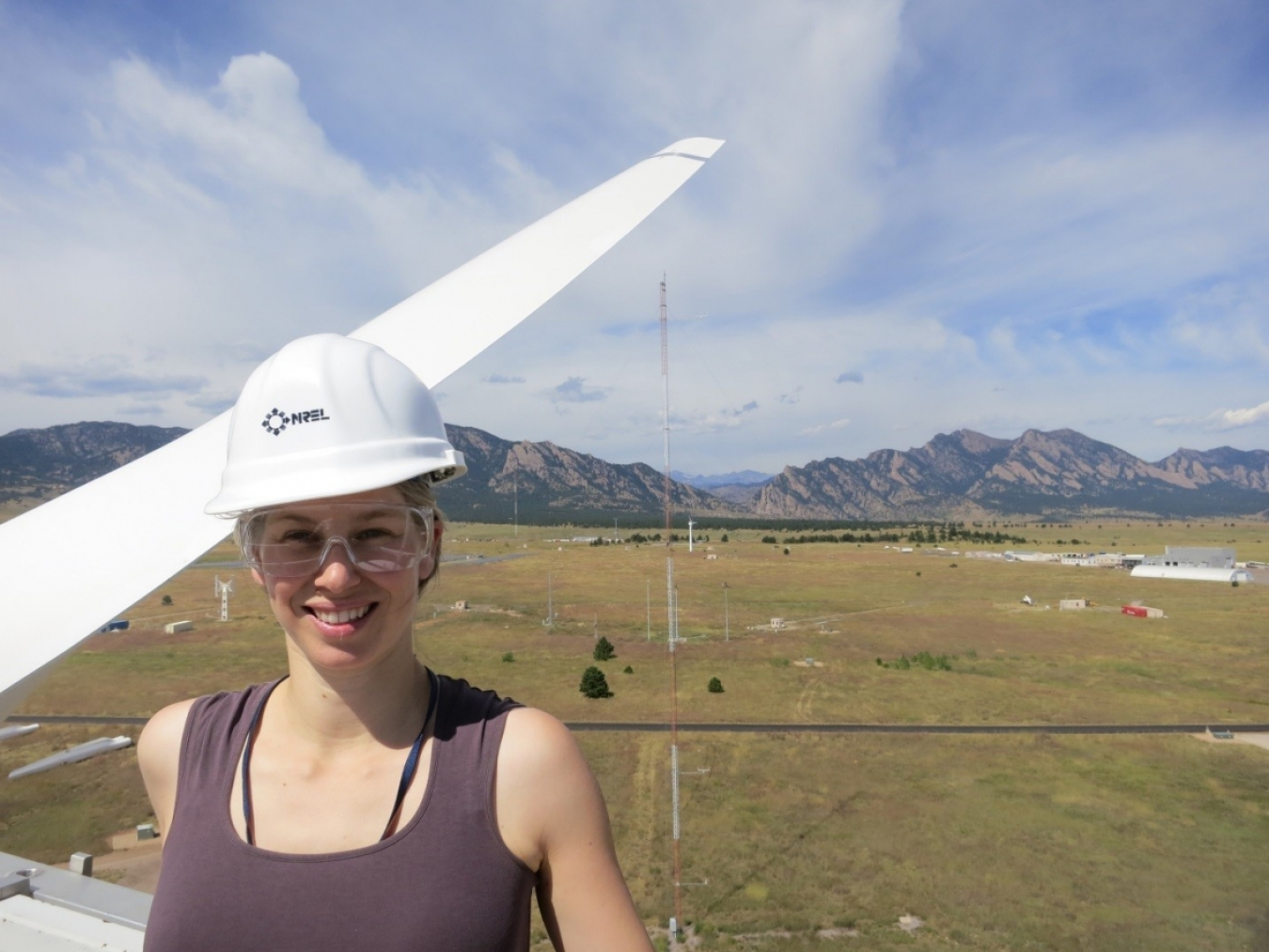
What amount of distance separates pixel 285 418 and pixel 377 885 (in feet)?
4.19

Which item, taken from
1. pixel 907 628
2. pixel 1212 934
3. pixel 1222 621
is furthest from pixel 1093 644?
pixel 1212 934

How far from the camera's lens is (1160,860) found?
2355cm

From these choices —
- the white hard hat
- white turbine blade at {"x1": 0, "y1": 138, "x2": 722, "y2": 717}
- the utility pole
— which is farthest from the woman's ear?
the utility pole

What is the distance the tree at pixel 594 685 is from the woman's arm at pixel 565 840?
3866 cm

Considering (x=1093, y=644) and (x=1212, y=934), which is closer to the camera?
(x=1212, y=934)

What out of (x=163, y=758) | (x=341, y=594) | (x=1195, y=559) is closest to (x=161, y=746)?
(x=163, y=758)

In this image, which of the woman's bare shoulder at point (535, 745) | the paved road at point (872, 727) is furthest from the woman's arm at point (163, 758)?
the paved road at point (872, 727)

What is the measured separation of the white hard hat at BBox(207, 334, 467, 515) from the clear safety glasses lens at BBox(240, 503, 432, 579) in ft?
0.30

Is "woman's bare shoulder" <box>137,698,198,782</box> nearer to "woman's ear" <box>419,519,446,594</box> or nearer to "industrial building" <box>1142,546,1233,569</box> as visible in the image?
"woman's ear" <box>419,519,446,594</box>

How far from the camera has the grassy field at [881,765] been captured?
67.4 feet

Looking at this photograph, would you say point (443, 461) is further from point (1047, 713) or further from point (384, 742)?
point (1047, 713)

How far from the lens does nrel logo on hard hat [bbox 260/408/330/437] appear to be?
218 cm

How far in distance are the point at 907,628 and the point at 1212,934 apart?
134 feet

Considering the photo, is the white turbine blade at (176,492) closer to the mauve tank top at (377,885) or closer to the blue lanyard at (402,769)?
the blue lanyard at (402,769)
